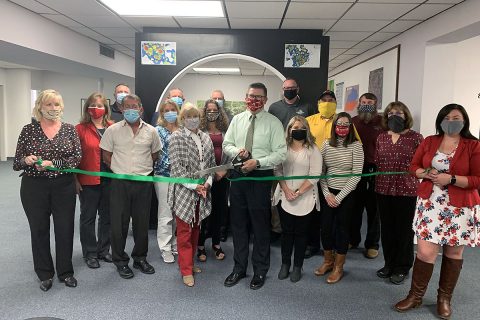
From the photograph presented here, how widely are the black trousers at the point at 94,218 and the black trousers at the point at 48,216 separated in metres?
0.38

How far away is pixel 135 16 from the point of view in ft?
15.4

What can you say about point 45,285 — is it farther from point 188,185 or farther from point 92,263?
point 188,185

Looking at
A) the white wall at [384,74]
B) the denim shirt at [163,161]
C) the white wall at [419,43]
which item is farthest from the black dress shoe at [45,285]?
the white wall at [384,74]

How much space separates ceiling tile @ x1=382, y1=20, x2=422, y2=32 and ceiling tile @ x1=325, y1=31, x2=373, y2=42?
1.29ft

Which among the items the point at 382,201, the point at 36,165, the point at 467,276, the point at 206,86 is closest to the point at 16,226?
the point at 36,165

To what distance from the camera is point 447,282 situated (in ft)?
9.18

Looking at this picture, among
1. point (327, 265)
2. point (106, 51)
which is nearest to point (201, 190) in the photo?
point (327, 265)

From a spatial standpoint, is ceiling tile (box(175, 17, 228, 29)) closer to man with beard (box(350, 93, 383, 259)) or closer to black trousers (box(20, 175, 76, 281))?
man with beard (box(350, 93, 383, 259))

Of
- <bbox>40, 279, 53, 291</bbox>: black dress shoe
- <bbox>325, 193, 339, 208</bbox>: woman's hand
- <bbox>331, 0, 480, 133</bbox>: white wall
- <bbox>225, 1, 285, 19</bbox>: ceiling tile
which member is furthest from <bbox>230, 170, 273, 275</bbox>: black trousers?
<bbox>331, 0, 480, 133</bbox>: white wall

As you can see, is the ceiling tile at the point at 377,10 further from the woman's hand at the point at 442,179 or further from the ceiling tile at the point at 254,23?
the woman's hand at the point at 442,179

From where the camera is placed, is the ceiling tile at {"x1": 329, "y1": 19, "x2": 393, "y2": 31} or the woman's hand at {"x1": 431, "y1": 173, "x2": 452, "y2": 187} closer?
the woman's hand at {"x1": 431, "y1": 173, "x2": 452, "y2": 187}

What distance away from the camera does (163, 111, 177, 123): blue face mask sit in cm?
370

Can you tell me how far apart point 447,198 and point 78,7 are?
14.2 ft

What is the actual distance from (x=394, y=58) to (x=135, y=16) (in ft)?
12.1
